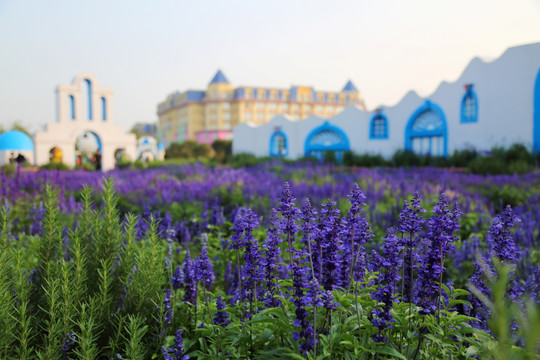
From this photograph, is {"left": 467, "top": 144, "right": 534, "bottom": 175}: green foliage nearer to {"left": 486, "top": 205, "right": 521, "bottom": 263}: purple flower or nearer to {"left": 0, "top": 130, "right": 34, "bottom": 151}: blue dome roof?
{"left": 486, "top": 205, "right": 521, "bottom": 263}: purple flower

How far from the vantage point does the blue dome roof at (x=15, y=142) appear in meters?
25.2

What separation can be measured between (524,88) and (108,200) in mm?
16683

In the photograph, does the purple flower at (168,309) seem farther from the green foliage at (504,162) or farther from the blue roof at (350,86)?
the blue roof at (350,86)

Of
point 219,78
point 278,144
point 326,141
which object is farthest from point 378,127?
point 219,78

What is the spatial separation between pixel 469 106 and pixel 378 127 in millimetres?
5175

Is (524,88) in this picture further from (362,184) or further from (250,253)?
(250,253)

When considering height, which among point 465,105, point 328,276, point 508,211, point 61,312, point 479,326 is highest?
point 465,105

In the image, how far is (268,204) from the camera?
6.93 m

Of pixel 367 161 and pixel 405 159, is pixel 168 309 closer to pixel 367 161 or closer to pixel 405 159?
pixel 405 159

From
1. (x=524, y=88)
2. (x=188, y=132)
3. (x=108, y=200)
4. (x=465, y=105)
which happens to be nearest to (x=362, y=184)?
(x=108, y=200)

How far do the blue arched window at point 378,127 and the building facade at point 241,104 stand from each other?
125 feet

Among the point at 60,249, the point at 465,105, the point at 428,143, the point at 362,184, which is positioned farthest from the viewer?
the point at 428,143

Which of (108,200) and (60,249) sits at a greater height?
(108,200)

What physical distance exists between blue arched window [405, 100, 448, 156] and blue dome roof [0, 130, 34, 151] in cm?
2188
